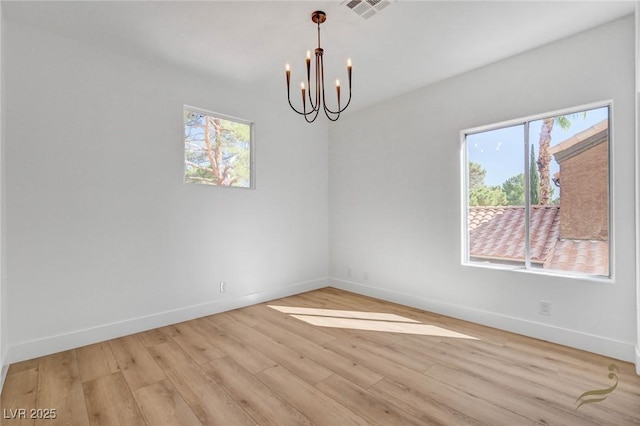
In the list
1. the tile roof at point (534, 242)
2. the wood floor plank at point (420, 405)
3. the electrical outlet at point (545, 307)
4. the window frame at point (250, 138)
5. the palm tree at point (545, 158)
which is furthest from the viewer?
the window frame at point (250, 138)

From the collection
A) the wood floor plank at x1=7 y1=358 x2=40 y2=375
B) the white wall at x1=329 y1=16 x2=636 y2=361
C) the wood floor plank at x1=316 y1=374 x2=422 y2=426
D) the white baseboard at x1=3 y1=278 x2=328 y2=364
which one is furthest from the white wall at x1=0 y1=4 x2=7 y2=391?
the white wall at x1=329 y1=16 x2=636 y2=361

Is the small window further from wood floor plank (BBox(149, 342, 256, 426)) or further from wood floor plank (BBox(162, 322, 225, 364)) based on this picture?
wood floor plank (BBox(149, 342, 256, 426))

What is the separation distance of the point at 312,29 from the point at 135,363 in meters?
3.32

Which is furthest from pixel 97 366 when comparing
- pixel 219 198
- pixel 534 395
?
pixel 534 395

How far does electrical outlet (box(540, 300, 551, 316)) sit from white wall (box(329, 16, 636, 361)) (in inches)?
2.0

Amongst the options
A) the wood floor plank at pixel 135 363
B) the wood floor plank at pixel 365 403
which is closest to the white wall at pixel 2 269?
the wood floor plank at pixel 135 363

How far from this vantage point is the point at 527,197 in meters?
3.28

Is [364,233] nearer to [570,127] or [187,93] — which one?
[570,127]

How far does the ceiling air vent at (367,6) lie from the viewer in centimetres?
241

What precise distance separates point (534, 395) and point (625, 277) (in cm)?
141

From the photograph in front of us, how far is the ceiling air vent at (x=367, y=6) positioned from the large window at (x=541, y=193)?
1928mm

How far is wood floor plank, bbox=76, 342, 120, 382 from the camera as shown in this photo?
2.46 metres

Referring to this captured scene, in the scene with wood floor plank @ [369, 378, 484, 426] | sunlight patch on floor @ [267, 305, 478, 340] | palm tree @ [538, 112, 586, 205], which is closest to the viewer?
wood floor plank @ [369, 378, 484, 426]

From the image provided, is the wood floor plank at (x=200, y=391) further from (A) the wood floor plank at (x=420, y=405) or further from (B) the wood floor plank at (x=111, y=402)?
(A) the wood floor plank at (x=420, y=405)
